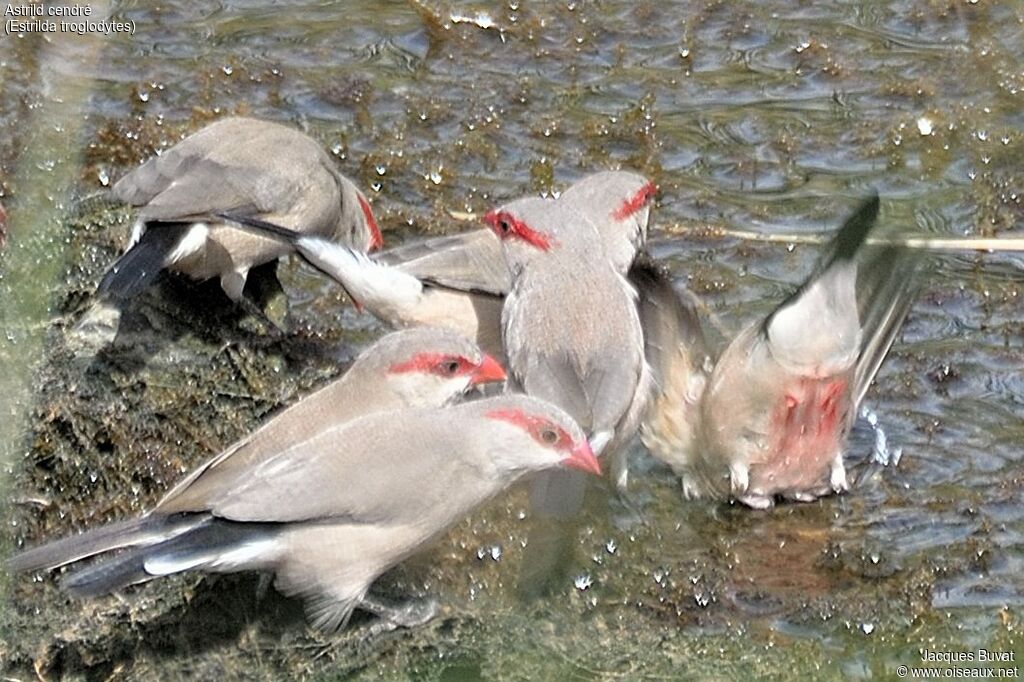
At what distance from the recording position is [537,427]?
5352 mm

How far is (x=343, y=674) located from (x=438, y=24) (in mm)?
5272

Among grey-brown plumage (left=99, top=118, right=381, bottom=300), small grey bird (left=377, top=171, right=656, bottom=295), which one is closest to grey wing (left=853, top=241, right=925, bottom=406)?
small grey bird (left=377, top=171, right=656, bottom=295)

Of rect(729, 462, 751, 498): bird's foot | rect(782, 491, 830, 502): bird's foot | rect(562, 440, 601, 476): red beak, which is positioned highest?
rect(562, 440, 601, 476): red beak

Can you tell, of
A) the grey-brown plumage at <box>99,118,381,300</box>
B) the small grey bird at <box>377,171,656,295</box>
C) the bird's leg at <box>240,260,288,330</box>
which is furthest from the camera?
the bird's leg at <box>240,260,288,330</box>

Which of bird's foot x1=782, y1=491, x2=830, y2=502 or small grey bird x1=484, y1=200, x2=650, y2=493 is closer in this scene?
small grey bird x1=484, y1=200, x2=650, y2=493

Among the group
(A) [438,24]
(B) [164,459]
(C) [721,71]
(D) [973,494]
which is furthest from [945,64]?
(B) [164,459]

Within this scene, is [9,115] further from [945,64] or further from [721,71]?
[945,64]

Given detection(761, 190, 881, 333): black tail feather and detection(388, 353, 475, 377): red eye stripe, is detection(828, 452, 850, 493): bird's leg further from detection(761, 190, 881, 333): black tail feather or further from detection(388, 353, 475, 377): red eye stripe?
detection(388, 353, 475, 377): red eye stripe

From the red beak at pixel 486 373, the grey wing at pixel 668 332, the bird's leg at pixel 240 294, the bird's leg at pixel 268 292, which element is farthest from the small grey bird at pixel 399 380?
the bird's leg at pixel 268 292

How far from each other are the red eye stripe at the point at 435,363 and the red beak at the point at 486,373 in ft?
0.14

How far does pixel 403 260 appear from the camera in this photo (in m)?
7.14

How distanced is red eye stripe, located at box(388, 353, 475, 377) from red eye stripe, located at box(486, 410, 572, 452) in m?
0.59

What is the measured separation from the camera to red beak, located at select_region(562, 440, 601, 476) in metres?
5.34

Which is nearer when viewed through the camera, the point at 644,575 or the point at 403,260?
the point at 644,575
